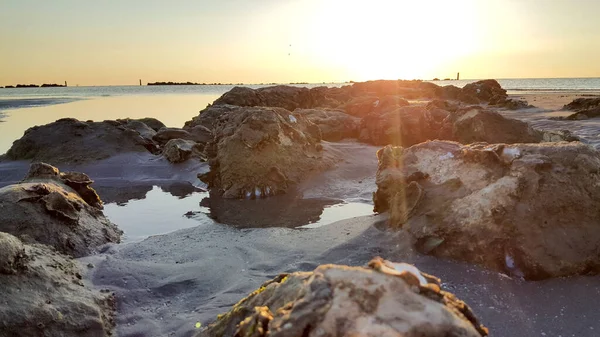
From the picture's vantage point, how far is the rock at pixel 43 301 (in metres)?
2.51

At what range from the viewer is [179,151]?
9.27 m

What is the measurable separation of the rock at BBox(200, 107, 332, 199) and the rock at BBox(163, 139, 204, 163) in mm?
1565

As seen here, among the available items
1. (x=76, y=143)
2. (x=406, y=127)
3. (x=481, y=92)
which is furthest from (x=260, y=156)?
(x=481, y=92)

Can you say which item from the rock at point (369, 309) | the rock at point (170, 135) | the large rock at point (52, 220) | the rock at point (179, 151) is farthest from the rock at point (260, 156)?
the rock at point (369, 309)

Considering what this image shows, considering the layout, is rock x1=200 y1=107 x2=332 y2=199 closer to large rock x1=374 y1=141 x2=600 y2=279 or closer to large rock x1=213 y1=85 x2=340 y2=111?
large rock x1=374 y1=141 x2=600 y2=279

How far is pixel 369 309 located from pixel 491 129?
303 inches

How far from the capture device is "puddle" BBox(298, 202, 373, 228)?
205 inches

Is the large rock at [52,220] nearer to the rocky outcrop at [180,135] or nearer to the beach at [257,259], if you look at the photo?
the beach at [257,259]

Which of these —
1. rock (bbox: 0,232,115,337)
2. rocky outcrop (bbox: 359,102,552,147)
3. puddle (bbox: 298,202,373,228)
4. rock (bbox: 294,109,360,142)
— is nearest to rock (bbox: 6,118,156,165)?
rock (bbox: 294,109,360,142)

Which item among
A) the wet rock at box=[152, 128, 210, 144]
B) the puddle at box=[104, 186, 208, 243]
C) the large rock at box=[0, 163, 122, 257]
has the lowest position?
the puddle at box=[104, 186, 208, 243]

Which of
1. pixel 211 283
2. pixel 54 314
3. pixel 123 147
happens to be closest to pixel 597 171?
pixel 211 283

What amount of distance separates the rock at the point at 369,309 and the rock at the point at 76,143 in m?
9.30

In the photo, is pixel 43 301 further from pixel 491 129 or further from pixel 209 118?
pixel 209 118

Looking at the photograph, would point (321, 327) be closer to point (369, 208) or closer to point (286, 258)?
point (286, 258)
